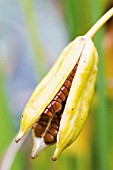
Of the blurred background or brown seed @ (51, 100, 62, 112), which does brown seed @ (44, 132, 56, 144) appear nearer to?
brown seed @ (51, 100, 62, 112)

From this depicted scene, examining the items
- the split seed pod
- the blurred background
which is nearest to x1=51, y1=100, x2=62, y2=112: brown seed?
the split seed pod

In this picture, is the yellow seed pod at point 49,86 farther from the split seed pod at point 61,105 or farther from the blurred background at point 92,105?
the blurred background at point 92,105

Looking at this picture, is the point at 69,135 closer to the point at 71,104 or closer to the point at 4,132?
the point at 71,104

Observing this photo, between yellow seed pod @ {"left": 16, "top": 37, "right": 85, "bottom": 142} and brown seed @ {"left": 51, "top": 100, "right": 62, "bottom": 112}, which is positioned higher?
yellow seed pod @ {"left": 16, "top": 37, "right": 85, "bottom": 142}

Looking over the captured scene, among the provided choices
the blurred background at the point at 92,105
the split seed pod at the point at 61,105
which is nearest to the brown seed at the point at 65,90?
the split seed pod at the point at 61,105

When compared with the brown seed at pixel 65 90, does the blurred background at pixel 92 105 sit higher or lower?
higher

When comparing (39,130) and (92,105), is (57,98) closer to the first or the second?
(39,130)

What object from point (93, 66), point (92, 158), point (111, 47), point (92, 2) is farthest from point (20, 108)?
Answer: point (93, 66)
